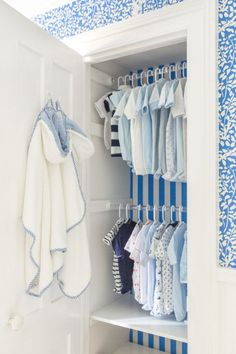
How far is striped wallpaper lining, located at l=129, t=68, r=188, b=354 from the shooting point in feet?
6.76

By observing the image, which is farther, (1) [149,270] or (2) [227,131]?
(1) [149,270]

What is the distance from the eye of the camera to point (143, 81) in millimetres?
2236

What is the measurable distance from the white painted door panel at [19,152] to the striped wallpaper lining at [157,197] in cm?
83

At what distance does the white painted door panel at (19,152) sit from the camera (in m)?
1.20

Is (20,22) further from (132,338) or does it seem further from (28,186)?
(132,338)

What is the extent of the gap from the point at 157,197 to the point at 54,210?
3.15 feet

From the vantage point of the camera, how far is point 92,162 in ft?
6.23

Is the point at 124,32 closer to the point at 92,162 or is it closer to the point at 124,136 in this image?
the point at 124,136

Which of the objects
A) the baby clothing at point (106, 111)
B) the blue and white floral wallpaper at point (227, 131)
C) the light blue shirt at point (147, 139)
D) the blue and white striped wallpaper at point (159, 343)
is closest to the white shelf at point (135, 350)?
the blue and white striped wallpaper at point (159, 343)

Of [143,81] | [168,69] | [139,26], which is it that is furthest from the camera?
[143,81]

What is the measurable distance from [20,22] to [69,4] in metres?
0.73

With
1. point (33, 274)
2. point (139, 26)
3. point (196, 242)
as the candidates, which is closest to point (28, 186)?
point (33, 274)

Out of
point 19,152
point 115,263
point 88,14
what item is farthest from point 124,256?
point 88,14

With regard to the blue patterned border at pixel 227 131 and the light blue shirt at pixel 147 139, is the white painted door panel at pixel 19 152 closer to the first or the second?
the light blue shirt at pixel 147 139
